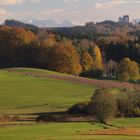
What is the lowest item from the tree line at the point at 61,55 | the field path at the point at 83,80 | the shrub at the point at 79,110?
the shrub at the point at 79,110

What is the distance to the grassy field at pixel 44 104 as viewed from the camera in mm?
43281

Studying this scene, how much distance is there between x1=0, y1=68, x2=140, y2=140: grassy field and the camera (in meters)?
43.3

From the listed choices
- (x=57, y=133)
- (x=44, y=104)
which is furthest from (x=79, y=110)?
(x=57, y=133)

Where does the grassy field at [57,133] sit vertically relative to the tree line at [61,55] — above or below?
below

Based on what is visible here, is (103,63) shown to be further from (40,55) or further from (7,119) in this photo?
(7,119)

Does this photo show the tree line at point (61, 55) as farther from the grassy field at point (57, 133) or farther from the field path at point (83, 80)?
the grassy field at point (57, 133)

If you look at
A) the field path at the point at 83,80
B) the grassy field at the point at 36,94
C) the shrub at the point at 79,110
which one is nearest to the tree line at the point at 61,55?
the field path at the point at 83,80

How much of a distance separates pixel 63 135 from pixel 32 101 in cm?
3885

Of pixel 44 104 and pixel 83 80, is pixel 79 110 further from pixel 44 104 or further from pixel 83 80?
pixel 83 80

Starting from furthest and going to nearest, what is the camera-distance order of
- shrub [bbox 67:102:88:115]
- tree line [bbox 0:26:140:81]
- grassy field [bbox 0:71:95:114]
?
tree line [bbox 0:26:140:81], grassy field [bbox 0:71:95:114], shrub [bbox 67:102:88:115]

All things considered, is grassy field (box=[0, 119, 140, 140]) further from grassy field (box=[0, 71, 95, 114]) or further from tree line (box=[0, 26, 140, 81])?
tree line (box=[0, 26, 140, 81])

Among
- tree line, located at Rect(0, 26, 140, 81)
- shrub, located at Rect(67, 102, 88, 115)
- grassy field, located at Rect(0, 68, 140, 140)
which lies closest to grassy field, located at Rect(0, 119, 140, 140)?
grassy field, located at Rect(0, 68, 140, 140)

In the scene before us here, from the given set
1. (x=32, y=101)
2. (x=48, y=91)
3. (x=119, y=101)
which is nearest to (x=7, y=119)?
(x=119, y=101)

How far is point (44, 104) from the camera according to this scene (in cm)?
7769
